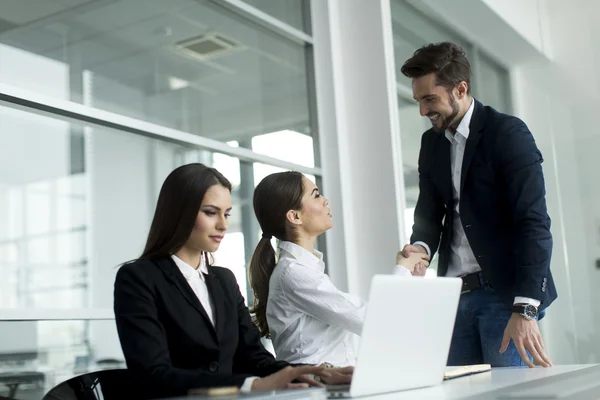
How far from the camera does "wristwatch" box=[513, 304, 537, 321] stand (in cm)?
225

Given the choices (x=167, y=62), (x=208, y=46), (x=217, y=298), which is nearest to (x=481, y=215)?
(x=217, y=298)

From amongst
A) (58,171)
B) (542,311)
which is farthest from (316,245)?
(542,311)

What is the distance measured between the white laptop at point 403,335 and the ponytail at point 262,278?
3.84 ft

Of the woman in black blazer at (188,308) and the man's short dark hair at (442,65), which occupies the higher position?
the man's short dark hair at (442,65)

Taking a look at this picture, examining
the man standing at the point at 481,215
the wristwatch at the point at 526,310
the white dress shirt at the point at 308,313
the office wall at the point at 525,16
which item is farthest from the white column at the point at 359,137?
the wristwatch at the point at 526,310

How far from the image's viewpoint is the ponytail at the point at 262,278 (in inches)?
106

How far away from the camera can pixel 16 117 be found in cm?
287

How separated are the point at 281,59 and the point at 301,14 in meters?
0.41

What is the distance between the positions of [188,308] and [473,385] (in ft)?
2.56

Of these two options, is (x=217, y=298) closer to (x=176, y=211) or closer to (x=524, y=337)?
(x=176, y=211)

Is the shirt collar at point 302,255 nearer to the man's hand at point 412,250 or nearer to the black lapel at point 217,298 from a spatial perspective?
the man's hand at point 412,250

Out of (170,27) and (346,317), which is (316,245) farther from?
(346,317)

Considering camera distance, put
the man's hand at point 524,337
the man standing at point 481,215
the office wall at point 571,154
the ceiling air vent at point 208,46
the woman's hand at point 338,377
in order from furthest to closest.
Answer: the office wall at point 571,154 → the ceiling air vent at point 208,46 → the man standing at point 481,215 → the man's hand at point 524,337 → the woman's hand at point 338,377

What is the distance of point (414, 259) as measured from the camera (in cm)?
258
